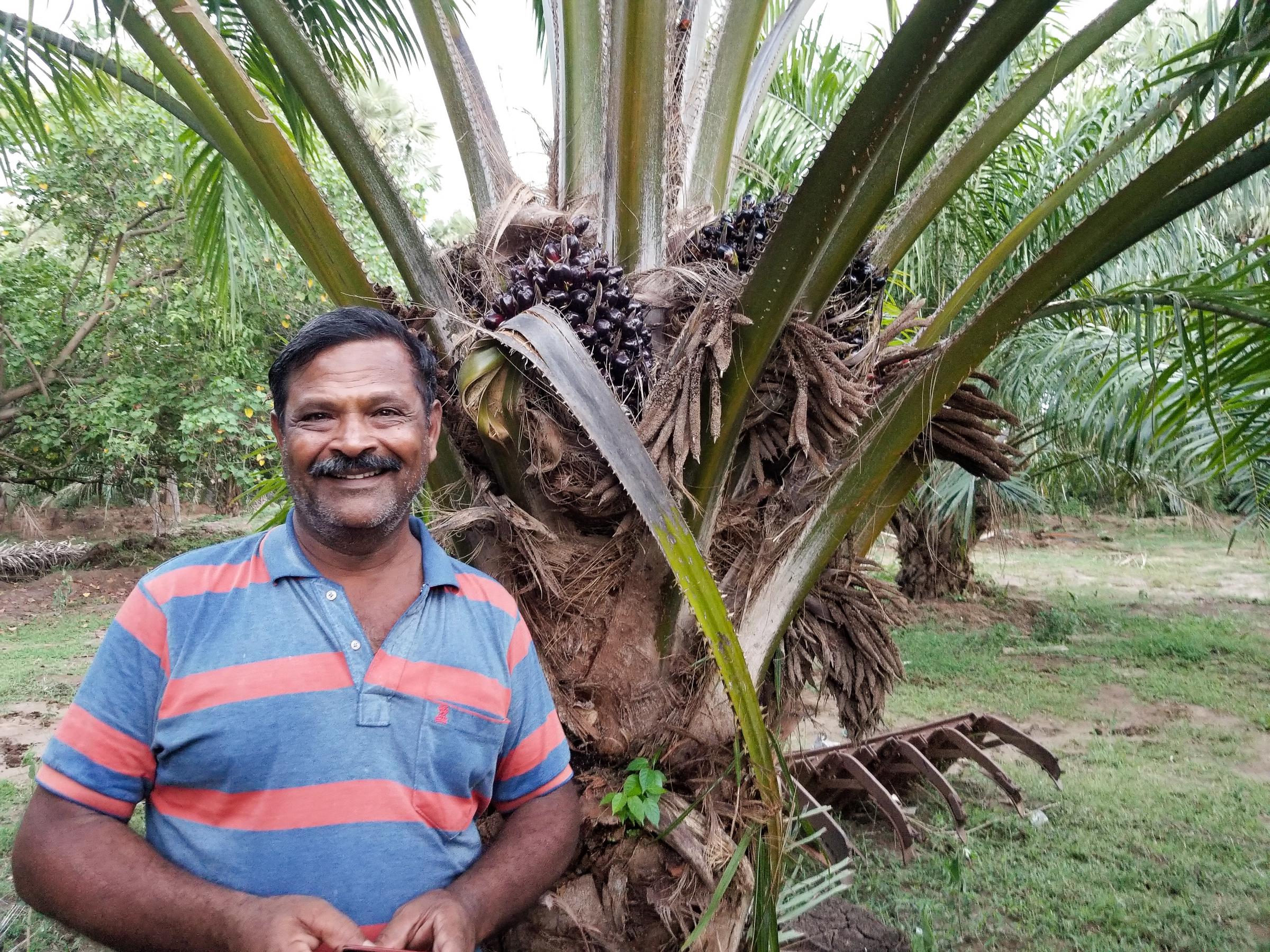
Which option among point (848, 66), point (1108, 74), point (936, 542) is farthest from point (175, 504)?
point (1108, 74)

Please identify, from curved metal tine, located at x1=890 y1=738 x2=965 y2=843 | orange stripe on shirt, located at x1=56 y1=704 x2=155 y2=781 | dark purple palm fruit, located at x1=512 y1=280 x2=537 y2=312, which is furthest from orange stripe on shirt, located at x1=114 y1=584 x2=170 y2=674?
curved metal tine, located at x1=890 y1=738 x2=965 y2=843

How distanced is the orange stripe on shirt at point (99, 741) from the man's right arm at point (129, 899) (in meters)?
0.07

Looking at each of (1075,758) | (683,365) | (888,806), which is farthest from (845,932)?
(1075,758)

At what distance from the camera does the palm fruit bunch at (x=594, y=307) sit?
1.85 m

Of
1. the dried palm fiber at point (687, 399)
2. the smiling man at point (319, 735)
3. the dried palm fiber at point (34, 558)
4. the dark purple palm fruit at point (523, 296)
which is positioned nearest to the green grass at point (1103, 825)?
the dried palm fiber at point (687, 399)

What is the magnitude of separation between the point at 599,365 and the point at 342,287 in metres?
0.64

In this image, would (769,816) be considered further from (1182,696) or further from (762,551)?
(1182,696)

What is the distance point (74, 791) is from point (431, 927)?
546mm

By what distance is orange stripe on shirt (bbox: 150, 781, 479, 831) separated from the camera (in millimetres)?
1277

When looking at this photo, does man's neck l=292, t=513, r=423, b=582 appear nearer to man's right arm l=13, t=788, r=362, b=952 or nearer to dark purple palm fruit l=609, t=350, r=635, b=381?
man's right arm l=13, t=788, r=362, b=952

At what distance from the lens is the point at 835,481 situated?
2057 mm

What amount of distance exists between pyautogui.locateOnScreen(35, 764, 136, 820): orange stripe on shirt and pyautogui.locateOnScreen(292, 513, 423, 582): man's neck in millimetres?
448

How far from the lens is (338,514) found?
1.43 m

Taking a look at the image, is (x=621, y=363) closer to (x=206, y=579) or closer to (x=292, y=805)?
(x=206, y=579)
